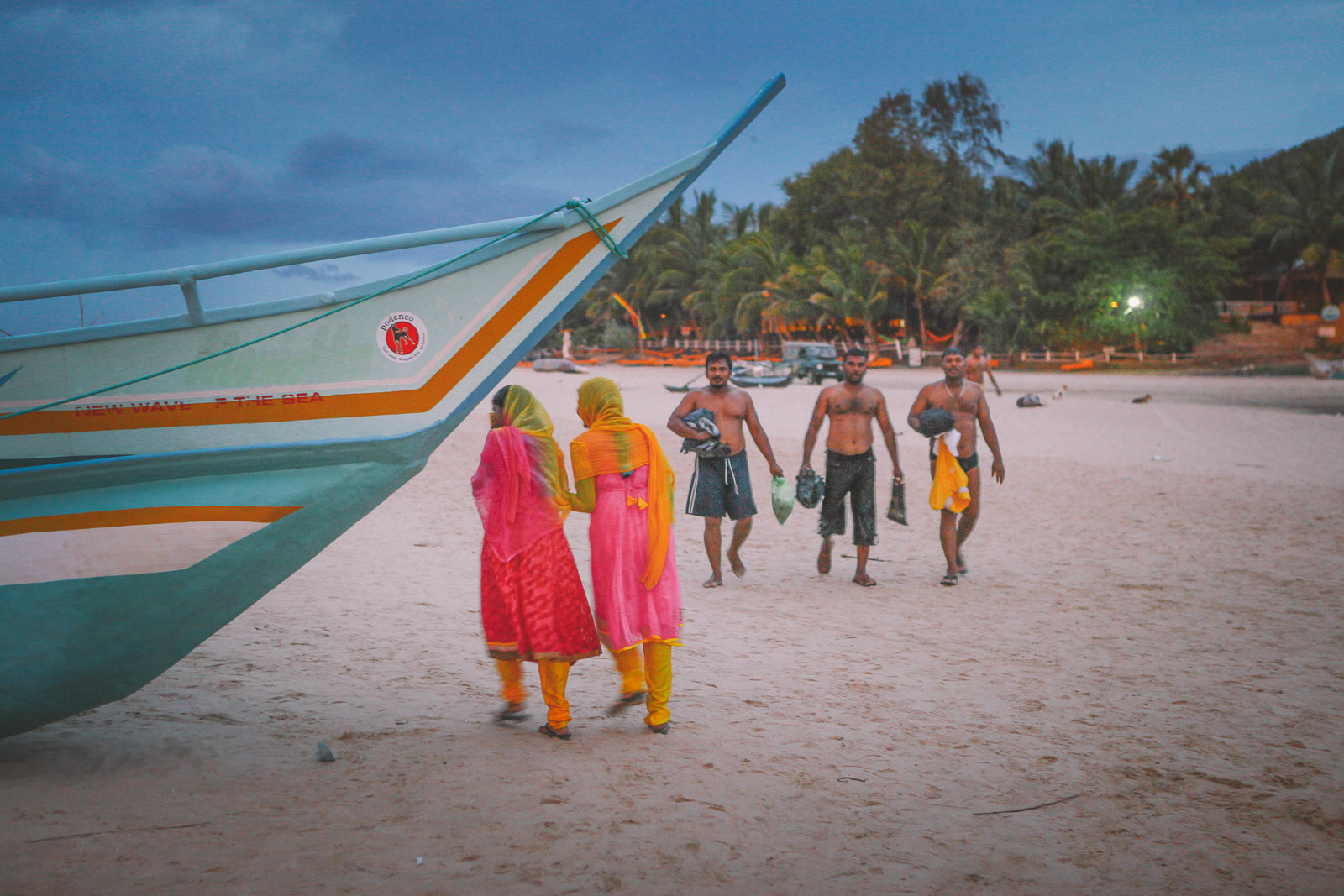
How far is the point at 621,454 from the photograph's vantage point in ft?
12.5

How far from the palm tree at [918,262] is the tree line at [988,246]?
0.09 meters

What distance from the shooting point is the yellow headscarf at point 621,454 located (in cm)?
377

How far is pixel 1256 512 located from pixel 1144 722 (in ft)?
20.4

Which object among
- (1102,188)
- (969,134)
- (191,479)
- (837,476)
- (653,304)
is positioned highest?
(969,134)

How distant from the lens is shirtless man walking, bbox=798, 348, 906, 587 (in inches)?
258

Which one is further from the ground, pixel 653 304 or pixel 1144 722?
pixel 653 304

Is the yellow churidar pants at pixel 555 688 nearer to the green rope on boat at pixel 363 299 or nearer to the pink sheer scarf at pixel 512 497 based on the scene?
the pink sheer scarf at pixel 512 497

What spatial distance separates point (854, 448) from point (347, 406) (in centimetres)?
387

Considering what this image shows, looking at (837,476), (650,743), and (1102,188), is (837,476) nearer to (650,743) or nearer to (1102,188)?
(650,743)

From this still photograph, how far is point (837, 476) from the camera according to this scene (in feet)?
21.7

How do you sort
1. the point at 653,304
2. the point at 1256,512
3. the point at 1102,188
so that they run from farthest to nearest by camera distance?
the point at 653,304, the point at 1102,188, the point at 1256,512

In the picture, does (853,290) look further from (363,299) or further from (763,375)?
(363,299)

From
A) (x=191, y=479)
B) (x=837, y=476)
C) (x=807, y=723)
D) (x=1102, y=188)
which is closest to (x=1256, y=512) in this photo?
(x=837, y=476)

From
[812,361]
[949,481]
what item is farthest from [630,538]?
[812,361]
